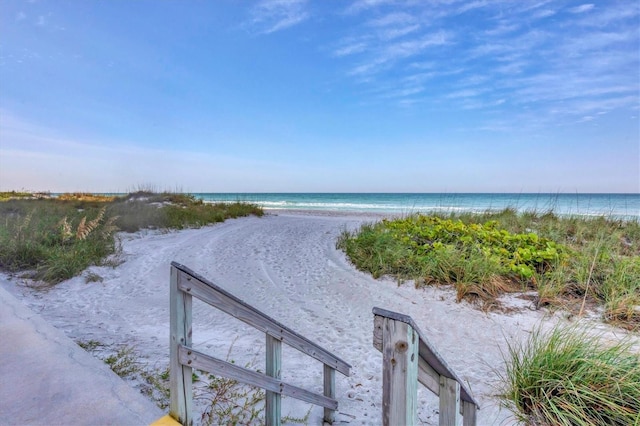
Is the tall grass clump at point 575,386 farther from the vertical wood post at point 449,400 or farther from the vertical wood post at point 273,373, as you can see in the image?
the vertical wood post at point 273,373

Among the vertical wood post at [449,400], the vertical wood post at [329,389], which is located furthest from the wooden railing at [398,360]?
the vertical wood post at [329,389]

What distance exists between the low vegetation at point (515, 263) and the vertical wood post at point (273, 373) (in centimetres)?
427

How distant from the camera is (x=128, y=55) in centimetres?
1188

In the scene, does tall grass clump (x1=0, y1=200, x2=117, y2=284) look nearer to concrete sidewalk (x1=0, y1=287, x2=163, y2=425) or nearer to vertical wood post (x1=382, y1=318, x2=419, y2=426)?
concrete sidewalk (x1=0, y1=287, x2=163, y2=425)

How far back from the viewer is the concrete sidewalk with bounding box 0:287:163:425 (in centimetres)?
234

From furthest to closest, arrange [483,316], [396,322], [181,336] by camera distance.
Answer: [483,316]
[181,336]
[396,322]

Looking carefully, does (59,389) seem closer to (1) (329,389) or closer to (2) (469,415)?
(1) (329,389)

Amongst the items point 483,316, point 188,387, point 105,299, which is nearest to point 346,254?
point 483,316

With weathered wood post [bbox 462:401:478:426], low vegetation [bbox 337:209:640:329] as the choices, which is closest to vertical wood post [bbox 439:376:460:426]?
weathered wood post [bbox 462:401:478:426]

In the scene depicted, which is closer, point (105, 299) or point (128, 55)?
point (105, 299)

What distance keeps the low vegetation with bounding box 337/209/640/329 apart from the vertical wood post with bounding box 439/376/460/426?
12.3ft

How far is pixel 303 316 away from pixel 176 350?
12.2 ft

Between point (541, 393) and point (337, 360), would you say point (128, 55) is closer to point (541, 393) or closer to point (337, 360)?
point (337, 360)

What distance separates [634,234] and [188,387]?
38.3ft
